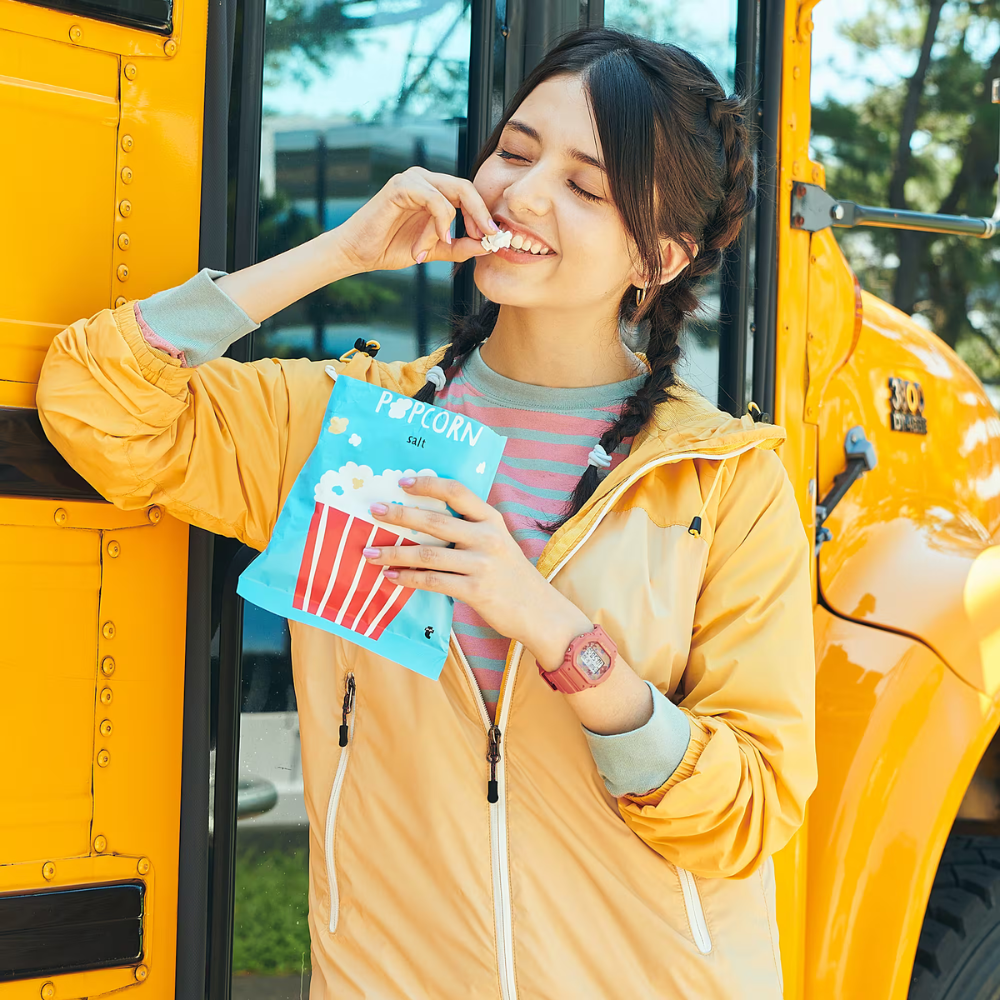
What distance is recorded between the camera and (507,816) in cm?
132

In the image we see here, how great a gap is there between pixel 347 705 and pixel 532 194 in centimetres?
66

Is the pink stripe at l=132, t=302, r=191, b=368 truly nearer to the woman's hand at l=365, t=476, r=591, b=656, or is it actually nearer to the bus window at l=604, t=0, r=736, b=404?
the woman's hand at l=365, t=476, r=591, b=656

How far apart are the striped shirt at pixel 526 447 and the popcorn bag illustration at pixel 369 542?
0.35 feet

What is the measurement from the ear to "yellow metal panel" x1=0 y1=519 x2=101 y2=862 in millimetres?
785

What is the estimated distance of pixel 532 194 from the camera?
4.57 ft

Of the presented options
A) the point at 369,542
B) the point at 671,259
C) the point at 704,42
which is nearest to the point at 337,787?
the point at 369,542

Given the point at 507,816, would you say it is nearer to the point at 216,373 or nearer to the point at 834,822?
the point at 216,373

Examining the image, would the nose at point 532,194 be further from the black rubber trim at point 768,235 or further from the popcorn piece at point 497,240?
the black rubber trim at point 768,235

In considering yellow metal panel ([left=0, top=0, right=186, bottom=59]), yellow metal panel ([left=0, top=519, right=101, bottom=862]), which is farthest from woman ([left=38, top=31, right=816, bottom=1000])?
yellow metal panel ([left=0, top=0, right=186, bottom=59])

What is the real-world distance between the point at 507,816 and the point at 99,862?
0.50 m

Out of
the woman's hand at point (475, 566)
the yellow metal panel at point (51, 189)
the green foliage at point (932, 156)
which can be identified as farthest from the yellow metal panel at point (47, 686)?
the green foliage at point (932, 156)

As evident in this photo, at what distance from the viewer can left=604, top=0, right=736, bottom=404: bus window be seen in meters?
1.95

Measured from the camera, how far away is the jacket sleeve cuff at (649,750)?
4.00 feet

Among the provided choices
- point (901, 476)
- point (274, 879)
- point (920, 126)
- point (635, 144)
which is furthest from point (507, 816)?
point (920, 126)
